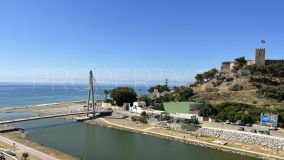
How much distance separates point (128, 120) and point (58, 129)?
12.7 meters

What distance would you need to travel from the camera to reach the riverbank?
102 feet

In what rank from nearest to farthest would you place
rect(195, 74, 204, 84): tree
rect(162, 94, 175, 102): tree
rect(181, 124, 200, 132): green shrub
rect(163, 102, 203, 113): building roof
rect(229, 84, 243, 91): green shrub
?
rect(181, 124, 200, 132): green shrub → rect(163, 102, 203, 113): building roof → rect(229, 84, 243, 91): green shrub → rect(162, 94, 175, 102): tree → rect(195, 74, 204, 84): tree

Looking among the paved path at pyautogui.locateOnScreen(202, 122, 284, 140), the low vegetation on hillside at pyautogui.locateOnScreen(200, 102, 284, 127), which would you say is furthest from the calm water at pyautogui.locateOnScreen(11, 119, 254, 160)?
the low vegetation on hillside at pyautogui.locateOnScreen(200, 102, 284, 127)

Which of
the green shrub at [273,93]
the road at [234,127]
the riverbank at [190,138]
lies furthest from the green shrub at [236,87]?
the riverbank at [190,138]

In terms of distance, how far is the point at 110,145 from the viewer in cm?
3681

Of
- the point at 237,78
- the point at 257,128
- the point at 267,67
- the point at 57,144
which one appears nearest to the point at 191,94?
the point at 237,78

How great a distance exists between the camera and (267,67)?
67.3 meters

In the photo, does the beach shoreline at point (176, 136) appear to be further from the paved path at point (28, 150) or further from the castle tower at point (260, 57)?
the castle tower at point (260, 57)

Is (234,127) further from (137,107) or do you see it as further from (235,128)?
(137,107)

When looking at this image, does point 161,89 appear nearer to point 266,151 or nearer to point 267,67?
point 267,67

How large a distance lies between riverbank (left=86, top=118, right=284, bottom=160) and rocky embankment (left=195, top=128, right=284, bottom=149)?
1081 millimetres

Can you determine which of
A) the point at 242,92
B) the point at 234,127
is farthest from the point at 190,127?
the point at 242,92

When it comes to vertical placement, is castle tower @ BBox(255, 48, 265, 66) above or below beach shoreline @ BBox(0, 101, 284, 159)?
above

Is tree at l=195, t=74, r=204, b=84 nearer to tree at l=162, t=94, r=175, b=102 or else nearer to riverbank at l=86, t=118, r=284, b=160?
tree at l=162, t=94, r=175, b=102
